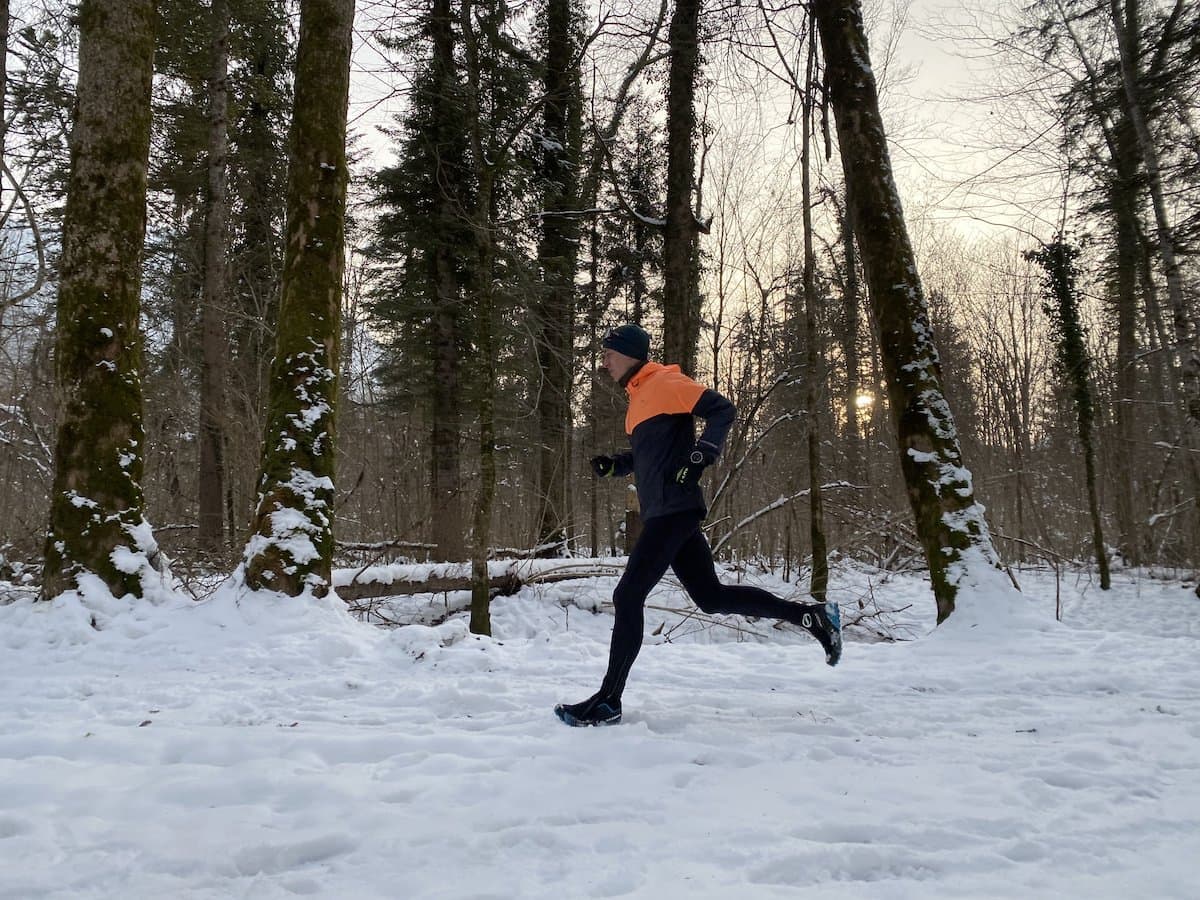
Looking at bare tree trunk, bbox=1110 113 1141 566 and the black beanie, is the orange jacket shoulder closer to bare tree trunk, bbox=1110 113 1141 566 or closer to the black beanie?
the black beanie

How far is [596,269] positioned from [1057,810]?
17782 millimetres

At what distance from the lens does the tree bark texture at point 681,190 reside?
968 cm

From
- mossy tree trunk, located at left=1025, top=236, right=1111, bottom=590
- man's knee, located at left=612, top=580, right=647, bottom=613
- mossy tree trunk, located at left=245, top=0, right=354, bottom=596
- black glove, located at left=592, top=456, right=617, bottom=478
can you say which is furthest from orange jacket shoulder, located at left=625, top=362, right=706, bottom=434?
mossy tree trunk, located at left=1025, top=236, right=1111, bottom=590

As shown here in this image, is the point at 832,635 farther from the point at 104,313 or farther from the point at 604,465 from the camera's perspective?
the point at 104,313

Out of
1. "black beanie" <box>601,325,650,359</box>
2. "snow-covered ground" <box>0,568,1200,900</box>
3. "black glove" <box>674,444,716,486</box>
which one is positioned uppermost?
"black beanie" <box>601,325,650,359</box>

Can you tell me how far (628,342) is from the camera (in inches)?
144

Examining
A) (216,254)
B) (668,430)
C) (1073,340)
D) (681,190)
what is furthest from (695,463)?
(1073,340)

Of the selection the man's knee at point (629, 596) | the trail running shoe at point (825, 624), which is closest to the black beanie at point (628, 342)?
the man's knee at point (629, 596)

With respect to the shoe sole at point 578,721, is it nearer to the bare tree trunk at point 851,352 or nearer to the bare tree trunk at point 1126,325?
the bare tree trunk at point 851,352

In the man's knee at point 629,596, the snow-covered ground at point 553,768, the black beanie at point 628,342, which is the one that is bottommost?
the snow-covered ground at point 553,768

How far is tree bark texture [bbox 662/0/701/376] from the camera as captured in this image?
9.68m

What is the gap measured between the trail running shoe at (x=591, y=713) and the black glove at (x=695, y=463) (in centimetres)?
111

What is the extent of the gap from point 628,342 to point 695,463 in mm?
863

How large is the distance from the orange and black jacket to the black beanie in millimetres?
138
